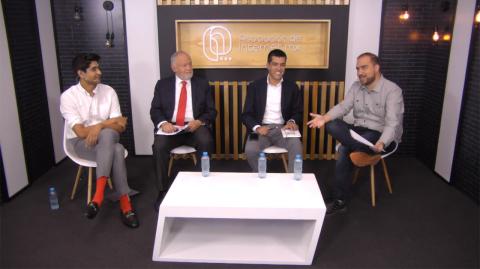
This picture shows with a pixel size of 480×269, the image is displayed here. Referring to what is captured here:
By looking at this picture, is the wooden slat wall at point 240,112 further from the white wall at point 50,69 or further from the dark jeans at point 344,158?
the white wall at point 50,69

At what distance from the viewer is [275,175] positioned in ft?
10.2

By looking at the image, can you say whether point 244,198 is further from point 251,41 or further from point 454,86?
point 454,86

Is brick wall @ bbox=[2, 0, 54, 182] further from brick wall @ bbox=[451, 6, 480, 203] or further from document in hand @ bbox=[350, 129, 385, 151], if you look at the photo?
brick wall @ bbox=[451, 6, 480, 203]

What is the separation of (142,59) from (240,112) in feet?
4.08

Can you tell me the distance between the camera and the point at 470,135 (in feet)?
12.2

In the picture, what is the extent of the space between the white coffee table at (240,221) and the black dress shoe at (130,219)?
348mm

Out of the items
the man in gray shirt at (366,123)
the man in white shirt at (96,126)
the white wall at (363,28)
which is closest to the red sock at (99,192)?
the man in white shirt at (96,126)

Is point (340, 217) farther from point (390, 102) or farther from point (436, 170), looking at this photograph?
point (436, 170)

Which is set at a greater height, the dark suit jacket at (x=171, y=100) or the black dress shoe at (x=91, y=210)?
the dark suit jacket at (x=171, y=100)

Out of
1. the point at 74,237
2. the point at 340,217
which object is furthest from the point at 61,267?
the point at 340,217

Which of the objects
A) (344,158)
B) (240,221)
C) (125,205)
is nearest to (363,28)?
(344,158)

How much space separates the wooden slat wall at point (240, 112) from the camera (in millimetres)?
4500

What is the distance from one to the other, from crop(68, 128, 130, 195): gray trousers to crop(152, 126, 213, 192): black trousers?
331 mm

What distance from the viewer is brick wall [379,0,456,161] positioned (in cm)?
422
